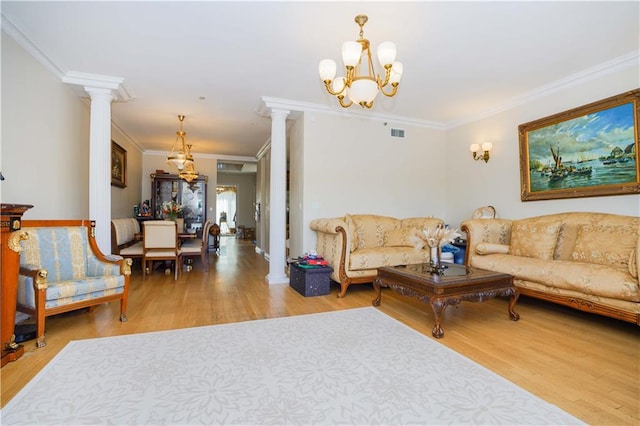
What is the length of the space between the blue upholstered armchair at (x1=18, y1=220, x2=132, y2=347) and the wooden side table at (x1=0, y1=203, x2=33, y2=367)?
21 centimetres

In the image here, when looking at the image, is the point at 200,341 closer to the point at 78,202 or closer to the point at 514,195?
the point at 78,202

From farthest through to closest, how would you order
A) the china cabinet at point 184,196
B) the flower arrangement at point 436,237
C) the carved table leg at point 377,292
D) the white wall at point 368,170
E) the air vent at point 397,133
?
the china cabinet at point 184,196, the air vent at point 397,133, the white wall at point 368,170, the carved table leg at point 377,292, the flower arrangement at point 436,237

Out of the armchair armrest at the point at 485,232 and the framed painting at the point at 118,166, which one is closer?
the armchair armrest at the point at 485,232

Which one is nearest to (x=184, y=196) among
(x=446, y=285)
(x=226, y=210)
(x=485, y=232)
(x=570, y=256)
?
(x=226, y=210)

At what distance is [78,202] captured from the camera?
172 inches

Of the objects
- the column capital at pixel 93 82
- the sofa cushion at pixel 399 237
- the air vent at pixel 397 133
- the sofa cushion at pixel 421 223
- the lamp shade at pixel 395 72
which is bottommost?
the sofa cushion at pixel 399 237

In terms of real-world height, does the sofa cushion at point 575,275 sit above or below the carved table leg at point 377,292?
above

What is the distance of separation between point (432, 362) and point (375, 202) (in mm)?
3591

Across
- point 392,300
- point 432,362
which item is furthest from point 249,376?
point 392,300

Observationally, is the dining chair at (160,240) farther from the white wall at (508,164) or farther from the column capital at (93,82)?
the white wall at (508,164)

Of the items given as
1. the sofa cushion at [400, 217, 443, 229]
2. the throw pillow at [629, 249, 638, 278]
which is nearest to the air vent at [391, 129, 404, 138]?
the sofa cushion at [400, 217, 443, 229]

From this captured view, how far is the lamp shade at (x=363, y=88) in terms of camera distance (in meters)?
2.74

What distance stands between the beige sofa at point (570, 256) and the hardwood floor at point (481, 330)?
0.31 m

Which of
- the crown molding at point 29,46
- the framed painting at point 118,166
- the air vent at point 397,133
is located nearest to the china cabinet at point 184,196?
the framed painting at point 118,166
